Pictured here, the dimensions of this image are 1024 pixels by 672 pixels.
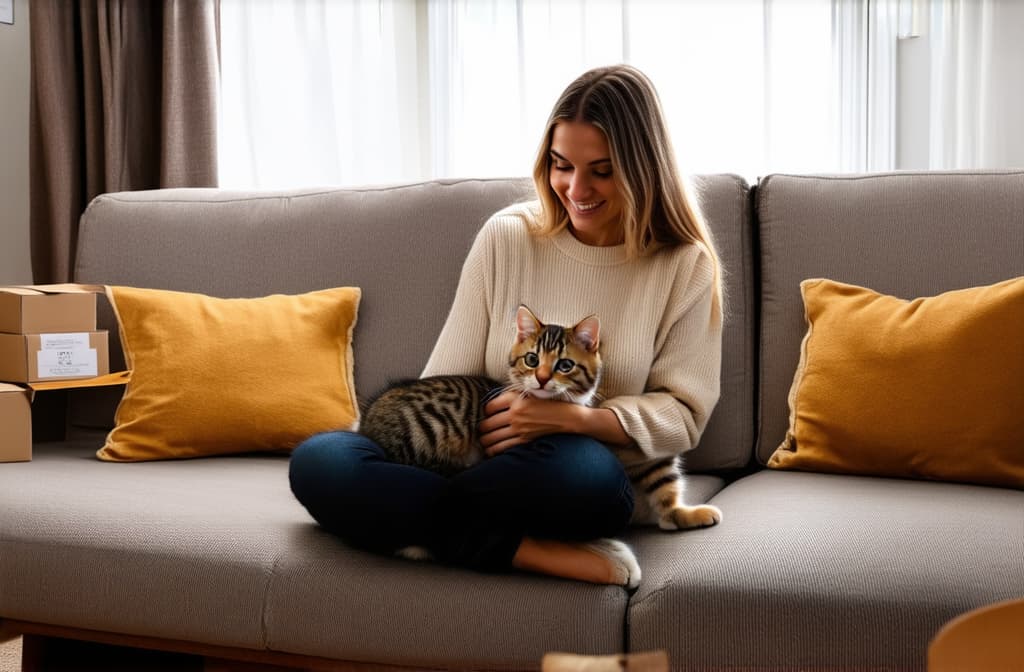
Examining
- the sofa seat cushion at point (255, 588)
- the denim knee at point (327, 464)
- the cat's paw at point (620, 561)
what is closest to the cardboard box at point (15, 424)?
the sofa seat cushion at point (255, 588)

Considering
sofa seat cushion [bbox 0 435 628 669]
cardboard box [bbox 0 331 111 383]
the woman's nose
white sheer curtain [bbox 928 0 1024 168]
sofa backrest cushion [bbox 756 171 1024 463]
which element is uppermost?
white sheer curtain [bbox 928 0 1024 168]

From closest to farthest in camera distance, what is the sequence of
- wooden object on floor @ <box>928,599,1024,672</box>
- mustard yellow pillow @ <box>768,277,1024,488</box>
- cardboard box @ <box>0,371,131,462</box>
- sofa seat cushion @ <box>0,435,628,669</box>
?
wooden object on floor @ <box>928,599,1024,672</box>
sofa seat cushion @ <box>0,435,628,669</box>
mustard yellow pillow @ <box>768,277,1024,488</box>
cardboard box @ <box>0,371,131,462</box>

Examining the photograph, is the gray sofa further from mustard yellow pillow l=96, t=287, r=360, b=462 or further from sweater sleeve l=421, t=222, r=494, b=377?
sweater sleeve l=421, t=222, r=494, b=377

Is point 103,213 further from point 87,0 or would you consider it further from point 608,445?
point 608,445

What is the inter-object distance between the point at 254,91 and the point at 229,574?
7.38 feet

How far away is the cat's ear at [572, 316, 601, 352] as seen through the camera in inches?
70.1

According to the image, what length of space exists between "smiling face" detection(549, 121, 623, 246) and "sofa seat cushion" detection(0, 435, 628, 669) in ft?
2.33

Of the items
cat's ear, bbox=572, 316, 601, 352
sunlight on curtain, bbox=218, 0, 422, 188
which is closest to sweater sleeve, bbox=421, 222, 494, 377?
cat's ear, bbox=572, 316, 601, 352

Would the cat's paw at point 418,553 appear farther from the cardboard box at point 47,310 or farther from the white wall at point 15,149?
the white wall at point 15,149

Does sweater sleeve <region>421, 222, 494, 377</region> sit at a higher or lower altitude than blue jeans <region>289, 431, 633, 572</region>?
higher

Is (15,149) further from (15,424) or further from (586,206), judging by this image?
(586,206)

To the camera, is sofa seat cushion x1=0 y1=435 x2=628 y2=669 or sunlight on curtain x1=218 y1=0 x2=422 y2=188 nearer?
sofa seat cushion x1=0 y1=435 x2=628 y2=669

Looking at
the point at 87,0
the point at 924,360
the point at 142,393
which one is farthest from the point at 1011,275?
the point at 87,0

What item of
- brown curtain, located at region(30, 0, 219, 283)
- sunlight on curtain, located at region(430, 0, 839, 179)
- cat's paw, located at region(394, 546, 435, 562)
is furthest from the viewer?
brown curtain, located at region(30, 0, 219, 283)
